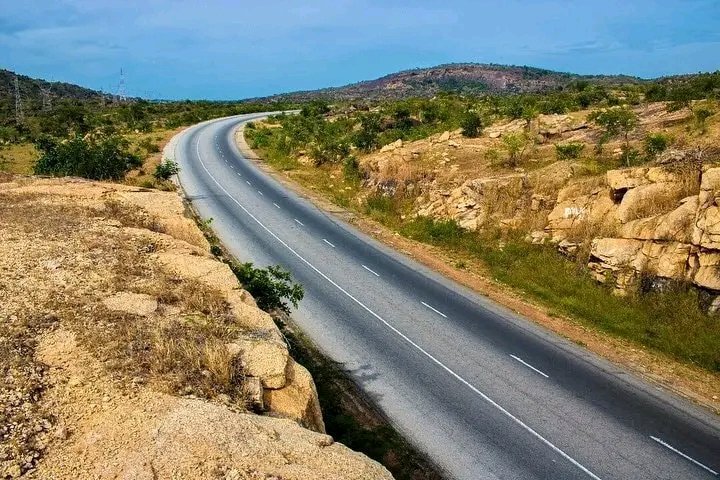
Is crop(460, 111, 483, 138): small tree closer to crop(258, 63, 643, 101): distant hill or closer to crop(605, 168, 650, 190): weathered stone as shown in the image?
crop(605, 168, 650, 190): weathered stone

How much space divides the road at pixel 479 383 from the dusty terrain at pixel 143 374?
433cm

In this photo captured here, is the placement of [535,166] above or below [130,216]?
above

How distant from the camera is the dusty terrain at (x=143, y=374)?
6027 millimetres

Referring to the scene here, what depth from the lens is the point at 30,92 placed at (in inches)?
A: 4099


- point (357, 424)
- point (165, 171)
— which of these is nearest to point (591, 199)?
point (357, 424)

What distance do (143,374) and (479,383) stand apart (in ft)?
27.2

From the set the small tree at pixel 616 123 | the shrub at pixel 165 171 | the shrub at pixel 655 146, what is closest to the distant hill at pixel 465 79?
the shrub at pixel 165 171

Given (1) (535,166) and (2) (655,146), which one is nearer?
(2) (655,146)

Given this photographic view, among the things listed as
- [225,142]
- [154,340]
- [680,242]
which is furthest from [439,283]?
[225,142]

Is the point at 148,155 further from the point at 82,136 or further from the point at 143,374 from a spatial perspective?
the point at 143,374

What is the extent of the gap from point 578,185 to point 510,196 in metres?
2.90

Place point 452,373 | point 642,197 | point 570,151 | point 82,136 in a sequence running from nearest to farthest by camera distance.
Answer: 1. point 452,373
2. point 642,197
3. point 570,151
4. point 82,136

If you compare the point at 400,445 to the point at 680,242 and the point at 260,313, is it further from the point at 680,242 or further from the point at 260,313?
the point at 680,242

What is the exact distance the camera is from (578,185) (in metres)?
21.7
